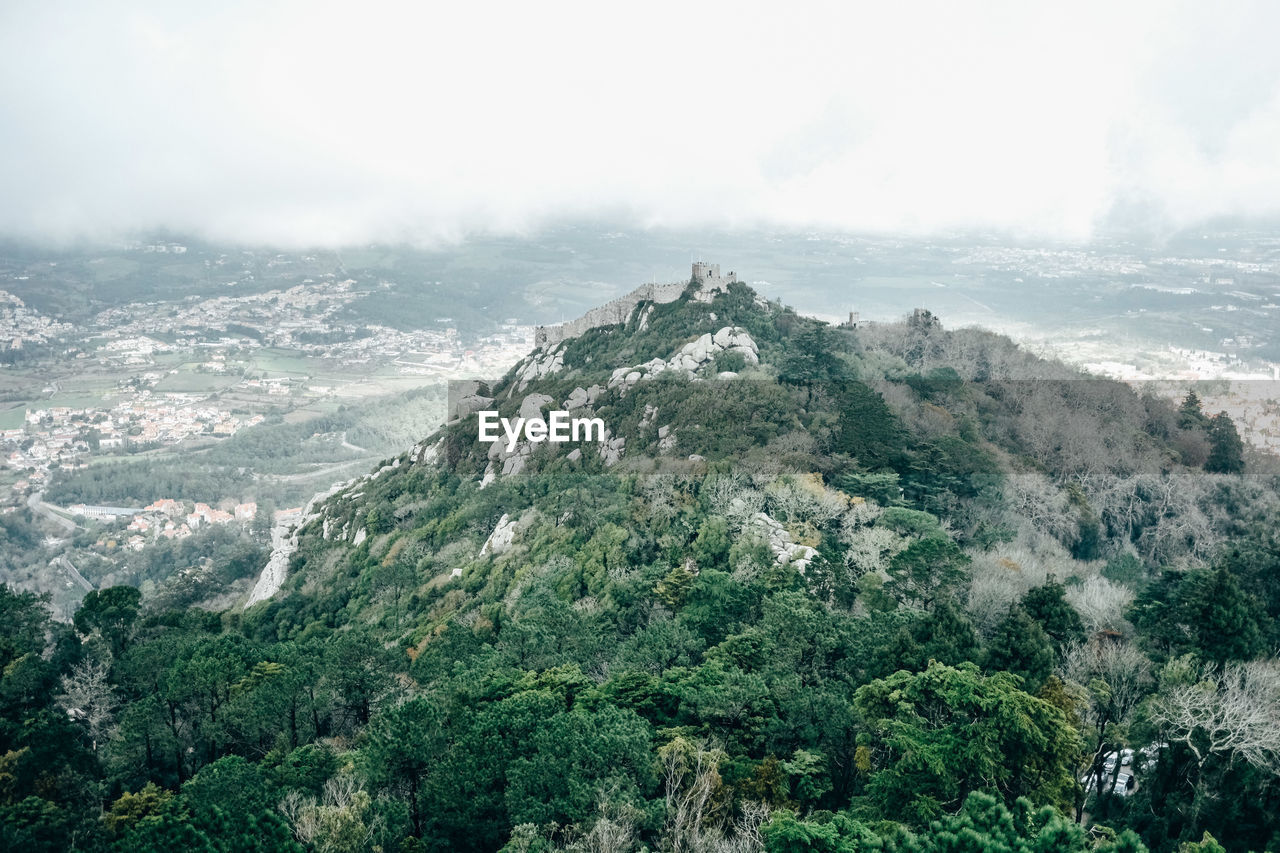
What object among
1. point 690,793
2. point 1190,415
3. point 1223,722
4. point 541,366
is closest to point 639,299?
point 541,366

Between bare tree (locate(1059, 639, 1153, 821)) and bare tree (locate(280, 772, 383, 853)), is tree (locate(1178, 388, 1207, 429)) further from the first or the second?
bare tree (locate(280, 772, 383, 853))

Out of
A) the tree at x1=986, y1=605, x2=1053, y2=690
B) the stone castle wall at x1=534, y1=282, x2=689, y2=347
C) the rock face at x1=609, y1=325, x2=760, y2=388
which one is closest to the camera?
the tree at x1=986, y1=605, x2=1053, y2=690

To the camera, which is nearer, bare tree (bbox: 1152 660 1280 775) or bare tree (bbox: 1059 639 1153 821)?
bare tree (bbox: 1152 660 1280 775)

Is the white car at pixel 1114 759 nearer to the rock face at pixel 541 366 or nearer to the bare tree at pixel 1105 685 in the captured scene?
the bare tree at pixel 1105 685

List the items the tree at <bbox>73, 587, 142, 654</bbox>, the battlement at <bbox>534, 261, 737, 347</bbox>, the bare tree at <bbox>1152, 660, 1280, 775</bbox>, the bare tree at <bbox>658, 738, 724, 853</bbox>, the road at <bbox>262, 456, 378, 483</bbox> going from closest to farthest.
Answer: the bare tree at <bbox>658, 738, 724, 853</bbox> < the bare tree at <bbox>1152, 660, 1280, 775</bbox> < the tree at <bbox>73, 587, 142, 654</bbox> < the battlement at <bbox>534, 261, 737, 347</bbox> < the road at <bbox>262, 456, 378, 483</bbox>

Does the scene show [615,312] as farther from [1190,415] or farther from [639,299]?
[1190,415]

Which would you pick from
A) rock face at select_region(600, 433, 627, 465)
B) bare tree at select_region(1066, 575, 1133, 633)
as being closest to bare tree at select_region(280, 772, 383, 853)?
bare tree at select_region(1066, 575, 1133, 633)

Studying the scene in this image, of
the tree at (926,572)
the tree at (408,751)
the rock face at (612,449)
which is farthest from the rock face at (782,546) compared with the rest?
the rock face at (612,449)
